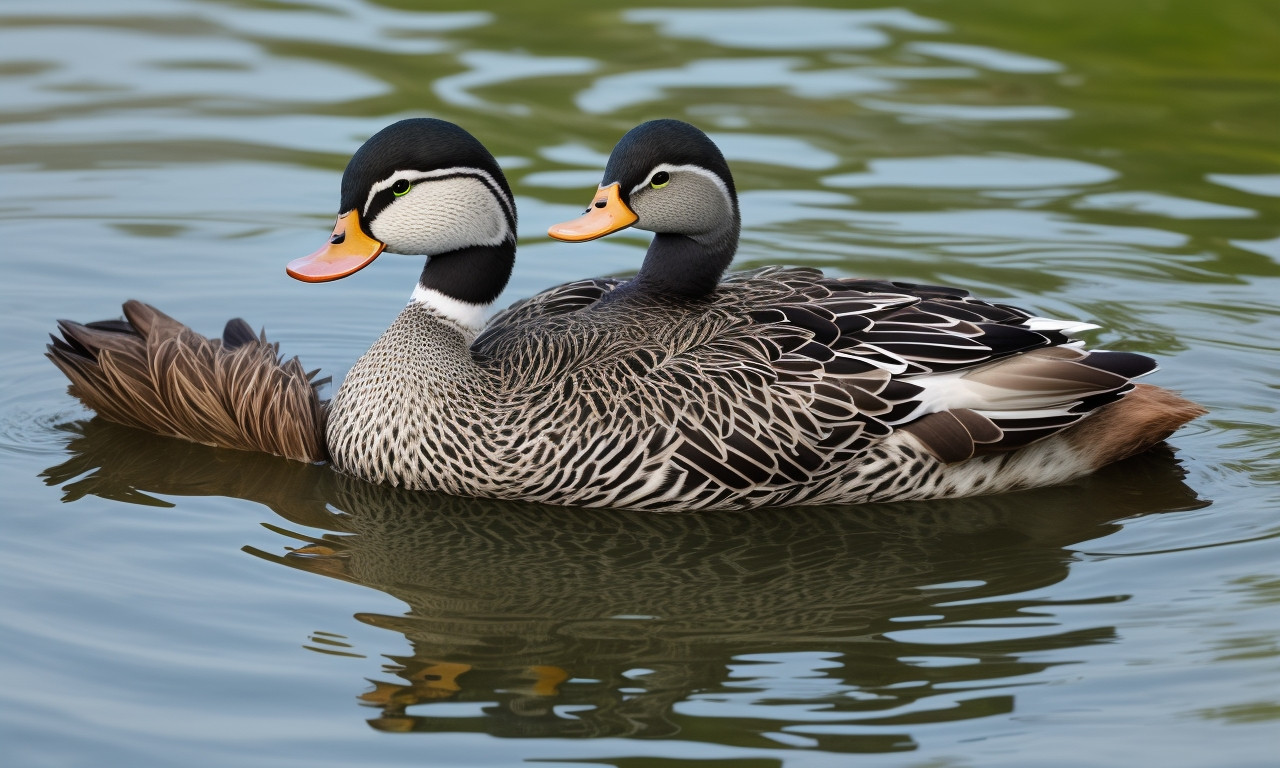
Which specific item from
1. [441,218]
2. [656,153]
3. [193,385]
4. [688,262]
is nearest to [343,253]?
[441,218]

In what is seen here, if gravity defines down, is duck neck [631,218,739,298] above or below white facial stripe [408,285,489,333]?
above

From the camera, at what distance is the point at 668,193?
26.1 ft

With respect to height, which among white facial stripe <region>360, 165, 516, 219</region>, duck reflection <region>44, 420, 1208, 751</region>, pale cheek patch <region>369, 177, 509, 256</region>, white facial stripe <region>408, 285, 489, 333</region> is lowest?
duck reflection <region>44, 420, 1208, 751</region>

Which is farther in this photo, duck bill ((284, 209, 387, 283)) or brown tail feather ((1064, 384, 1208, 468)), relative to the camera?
brown tail feather ((1064, 384, 1208, 468))

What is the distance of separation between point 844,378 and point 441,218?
2.03 meters

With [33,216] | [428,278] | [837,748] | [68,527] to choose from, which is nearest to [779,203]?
[428,278]

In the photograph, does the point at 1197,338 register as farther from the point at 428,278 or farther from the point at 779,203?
the point at 428,278

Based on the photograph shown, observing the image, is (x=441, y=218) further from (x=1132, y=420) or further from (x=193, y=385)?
(x=1132, y=420)

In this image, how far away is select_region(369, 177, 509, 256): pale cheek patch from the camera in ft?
26.1

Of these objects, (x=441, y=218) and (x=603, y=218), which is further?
(x=441, y=218)

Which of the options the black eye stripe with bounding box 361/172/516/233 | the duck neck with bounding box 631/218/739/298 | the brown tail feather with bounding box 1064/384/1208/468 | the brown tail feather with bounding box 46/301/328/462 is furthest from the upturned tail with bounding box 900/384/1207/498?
the brown tail feather with bounding box 46/301/328/462

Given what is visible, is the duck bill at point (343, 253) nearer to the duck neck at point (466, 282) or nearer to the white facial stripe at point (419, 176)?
the white facial stripe at point (419, 176)

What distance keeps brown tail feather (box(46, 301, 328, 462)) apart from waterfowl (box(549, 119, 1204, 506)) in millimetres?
1681

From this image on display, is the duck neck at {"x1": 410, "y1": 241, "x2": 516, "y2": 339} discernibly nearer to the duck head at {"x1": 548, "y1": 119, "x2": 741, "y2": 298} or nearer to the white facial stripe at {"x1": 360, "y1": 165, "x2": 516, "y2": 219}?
the white facial stripe at {"x1": 360, "y1": 165, "x2": 516, "y2": 219}
